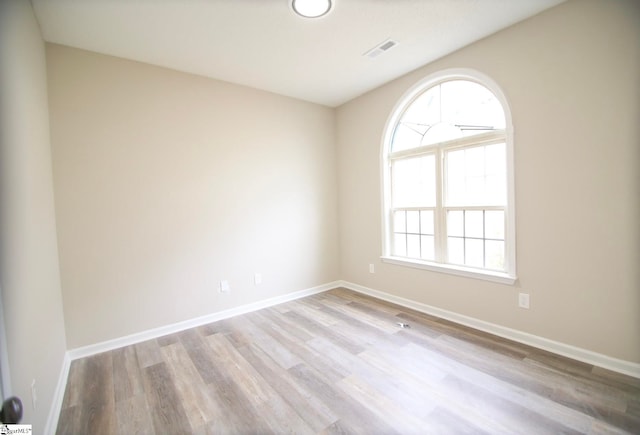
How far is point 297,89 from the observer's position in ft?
11.9

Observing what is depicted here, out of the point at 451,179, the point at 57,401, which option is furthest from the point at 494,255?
the point at 57,401

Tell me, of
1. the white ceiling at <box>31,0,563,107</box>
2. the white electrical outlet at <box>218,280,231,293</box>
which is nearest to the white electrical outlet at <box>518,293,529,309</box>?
the white ceiling at <box>31,0,563,107</box>

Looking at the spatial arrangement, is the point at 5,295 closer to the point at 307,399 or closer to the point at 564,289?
the point at 307,399

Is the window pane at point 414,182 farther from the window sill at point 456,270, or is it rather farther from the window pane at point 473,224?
the window sill at point 456,270

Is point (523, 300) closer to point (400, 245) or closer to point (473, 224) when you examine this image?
point (473, 224)

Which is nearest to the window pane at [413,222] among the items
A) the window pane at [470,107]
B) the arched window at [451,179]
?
the arched window at [451,179]

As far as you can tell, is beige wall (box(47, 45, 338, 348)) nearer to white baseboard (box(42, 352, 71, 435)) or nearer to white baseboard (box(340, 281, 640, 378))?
white baseboard (box(42, 352, 71, 435))

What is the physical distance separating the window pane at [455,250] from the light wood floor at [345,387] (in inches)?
27.5

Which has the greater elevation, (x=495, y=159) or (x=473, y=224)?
(x=495, y=159)

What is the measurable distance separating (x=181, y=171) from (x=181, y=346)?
178cm

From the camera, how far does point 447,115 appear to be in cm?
308

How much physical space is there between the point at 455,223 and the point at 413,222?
55cm

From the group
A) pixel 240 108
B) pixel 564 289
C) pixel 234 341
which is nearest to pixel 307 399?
pixel 234 341

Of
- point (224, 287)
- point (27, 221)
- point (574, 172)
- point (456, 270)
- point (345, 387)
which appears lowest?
point (345, 387)
